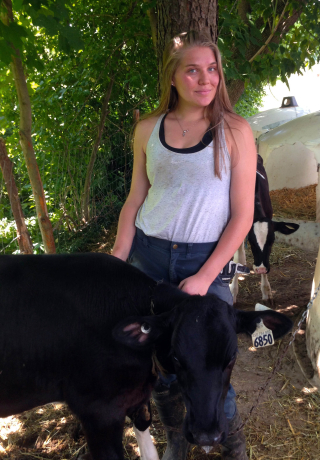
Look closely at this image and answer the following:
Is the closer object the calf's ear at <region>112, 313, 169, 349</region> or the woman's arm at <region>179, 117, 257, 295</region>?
the calf's ear at <region>112, 313, 169, 349</region>

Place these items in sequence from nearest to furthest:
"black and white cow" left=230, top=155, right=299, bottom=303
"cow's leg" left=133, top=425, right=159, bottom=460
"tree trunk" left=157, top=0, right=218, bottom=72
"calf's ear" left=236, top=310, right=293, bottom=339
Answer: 1. "calf's ear" left=236, top=310, right=293, bottom=339
2. "cow's leg" left=133, top=425, right=159, bottom=460
3. "tree trunk" left=157, top=0, right=218, bottom=72
4. "black and white cow" left=230, top=155, right=299, bottom=303

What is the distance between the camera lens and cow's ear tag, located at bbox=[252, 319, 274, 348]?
201 cm

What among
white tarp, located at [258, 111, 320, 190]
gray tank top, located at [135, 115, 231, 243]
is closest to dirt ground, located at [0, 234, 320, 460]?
gray tank top, located at [135, 115, 231, 243]

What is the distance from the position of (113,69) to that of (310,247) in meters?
4.38

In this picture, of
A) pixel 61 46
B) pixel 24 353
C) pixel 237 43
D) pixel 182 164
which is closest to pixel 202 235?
pixel 182 164

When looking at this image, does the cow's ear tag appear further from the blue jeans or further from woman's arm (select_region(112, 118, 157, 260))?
woman's arm (select_region(112, 118, 157, 260))

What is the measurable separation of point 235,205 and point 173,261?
0.44 meters

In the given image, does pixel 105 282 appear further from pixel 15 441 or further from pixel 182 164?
pixel 15 441

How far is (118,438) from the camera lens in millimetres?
2039

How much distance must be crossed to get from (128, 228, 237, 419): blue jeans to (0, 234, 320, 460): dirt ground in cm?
78

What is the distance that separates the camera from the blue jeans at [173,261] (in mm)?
2092

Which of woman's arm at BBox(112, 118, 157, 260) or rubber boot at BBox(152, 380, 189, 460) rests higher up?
woman's arm at BBox(112, 118, 157, 260)

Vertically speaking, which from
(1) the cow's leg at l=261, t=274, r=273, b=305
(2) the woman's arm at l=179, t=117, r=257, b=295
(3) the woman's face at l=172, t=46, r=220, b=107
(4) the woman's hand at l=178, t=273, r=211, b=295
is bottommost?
(1) the cow's leg at l=261, t=274, r=273, b=305

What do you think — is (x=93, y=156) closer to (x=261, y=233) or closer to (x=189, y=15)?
(x=261, y=233)
